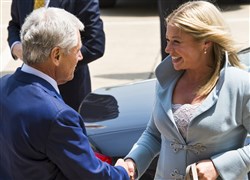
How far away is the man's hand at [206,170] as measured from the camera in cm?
257

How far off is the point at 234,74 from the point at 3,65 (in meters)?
→ 6.80

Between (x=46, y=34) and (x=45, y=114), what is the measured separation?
301mm

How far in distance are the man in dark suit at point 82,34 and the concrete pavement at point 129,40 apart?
3.41 metres

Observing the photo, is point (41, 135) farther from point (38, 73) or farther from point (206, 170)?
point (206, 170)

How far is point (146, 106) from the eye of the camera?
411 cm

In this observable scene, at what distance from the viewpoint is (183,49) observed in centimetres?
262

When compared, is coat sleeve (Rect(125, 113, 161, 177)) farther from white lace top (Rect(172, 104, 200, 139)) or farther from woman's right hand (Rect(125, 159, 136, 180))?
white lace top (Rect(172, 104, 200, 139))

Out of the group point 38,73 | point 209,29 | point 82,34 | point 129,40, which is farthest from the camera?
point 129,40

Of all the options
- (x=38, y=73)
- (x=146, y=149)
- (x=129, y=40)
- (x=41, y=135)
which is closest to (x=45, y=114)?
(x=41, y=135)

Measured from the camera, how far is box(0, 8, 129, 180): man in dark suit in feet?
7.28

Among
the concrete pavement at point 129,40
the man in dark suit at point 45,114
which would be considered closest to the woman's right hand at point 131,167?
the man in dark suit at point 45,114

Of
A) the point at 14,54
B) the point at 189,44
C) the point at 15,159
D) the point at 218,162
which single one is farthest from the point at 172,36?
the point at 14,54

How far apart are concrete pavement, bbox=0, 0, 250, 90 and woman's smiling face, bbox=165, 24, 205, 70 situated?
4.44 meters

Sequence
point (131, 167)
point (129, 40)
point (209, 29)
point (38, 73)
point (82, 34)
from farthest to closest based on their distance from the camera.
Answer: point (129, 40), point (82, 34), point (131, 167), point (209, 29), point (38, 73)
